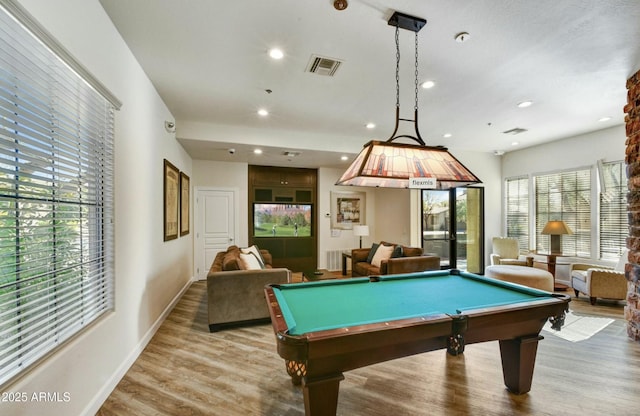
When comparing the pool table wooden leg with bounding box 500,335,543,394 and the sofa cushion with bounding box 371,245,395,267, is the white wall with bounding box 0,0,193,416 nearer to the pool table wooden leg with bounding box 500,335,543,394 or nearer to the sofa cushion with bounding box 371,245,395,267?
the pool table wooden leg with bounding box 500,335,543,394

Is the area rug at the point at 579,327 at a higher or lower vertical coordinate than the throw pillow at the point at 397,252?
lower

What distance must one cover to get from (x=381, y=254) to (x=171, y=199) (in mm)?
3637

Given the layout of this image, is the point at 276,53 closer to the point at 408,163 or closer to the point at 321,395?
the point at 408,163

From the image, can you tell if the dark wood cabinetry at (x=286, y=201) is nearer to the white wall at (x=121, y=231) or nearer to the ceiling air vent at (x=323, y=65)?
the white wall at (x=121, y=231)

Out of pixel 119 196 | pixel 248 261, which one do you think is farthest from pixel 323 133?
pixel 119 196

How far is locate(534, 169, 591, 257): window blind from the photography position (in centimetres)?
499

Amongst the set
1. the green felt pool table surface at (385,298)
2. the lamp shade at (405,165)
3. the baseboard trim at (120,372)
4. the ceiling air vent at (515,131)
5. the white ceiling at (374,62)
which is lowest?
the baseboard trim at (120,372)

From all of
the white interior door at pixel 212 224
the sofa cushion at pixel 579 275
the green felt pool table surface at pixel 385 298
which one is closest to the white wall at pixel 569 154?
the sofa cushion at pixel 579 275

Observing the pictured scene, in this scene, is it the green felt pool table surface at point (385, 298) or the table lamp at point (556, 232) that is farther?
the table lamp at point (556, 232)

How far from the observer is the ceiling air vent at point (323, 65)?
2.58 meters

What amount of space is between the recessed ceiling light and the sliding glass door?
4697 millimetres

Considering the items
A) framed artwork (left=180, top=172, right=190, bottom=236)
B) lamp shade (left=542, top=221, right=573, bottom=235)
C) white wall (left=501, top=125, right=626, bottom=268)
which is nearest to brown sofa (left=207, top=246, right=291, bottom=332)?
framed artwork (left=180, top=172, right=190, bottom=236)

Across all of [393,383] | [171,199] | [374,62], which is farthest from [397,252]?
[171,199]

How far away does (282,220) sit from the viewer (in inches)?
256
